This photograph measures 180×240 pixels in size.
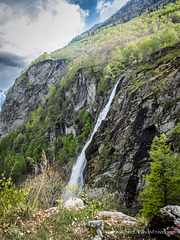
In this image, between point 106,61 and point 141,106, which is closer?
point 141,106

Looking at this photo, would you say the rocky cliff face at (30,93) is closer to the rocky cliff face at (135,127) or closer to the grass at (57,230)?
the rocky cliff face at (135,127)

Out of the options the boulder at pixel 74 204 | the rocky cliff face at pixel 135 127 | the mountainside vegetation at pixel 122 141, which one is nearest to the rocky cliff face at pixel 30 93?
the mountainside vegetation at pixel 122 141

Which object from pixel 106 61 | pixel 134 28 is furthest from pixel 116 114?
pixel 134 28

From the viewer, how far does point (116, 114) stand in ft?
65.7

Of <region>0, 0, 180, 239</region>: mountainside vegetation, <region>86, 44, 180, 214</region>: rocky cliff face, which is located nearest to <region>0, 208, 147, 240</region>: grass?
<region>0, 0, 180, 239</region>: mountainside vegetation

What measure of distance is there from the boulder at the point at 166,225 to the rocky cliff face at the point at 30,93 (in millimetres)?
76194

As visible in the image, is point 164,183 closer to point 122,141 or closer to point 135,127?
point 135,127

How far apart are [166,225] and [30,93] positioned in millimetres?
89671

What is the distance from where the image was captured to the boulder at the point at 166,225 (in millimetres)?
2643

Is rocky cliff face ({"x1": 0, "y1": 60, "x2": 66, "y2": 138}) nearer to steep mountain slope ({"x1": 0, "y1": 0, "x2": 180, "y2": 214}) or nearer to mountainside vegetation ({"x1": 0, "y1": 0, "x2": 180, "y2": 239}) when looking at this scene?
steep mountain slope ({"x1": 0, "y1": 0, "x2": 180, "y2": 214})

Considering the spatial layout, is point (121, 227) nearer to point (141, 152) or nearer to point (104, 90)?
point (141, 152)

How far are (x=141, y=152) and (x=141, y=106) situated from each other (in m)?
5.34

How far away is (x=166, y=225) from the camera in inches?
115

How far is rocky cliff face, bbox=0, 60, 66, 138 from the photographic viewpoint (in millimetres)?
76688
